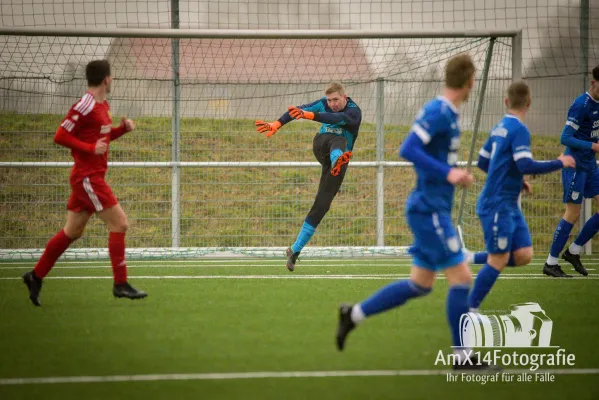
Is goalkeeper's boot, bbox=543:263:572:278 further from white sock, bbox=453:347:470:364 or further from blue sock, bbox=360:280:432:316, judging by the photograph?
white sock, bbox=453:347:470:364

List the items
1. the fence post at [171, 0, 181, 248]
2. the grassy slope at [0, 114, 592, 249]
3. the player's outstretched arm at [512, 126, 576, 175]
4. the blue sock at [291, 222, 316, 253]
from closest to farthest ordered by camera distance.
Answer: the player's outstretched arm at [512, 126, 576, 175]
the blue sock at [291, 222, 316, 253]
the fence post at [171, 0, 181, 248]
the grassy slope at [0, 114, 592, 249]

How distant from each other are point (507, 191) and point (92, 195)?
337 cm

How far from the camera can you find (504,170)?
21.4 feet

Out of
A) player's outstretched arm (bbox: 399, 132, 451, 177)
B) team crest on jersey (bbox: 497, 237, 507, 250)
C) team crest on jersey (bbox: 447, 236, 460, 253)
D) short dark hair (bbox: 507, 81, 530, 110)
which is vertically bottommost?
team crest on jersey (bbox: 497, 237, 507, 250)

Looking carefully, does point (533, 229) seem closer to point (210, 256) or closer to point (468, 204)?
point (468, 204)

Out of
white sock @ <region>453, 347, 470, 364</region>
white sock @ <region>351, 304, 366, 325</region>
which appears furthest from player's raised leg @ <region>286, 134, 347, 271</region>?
white sock @ <region>453, 347, 470, 364</region>

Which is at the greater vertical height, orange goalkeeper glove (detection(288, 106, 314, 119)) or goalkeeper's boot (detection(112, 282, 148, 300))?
orange goalkeeper glove (detection(288, 106, 314, 119))

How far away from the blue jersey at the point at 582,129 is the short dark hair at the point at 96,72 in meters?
4.87

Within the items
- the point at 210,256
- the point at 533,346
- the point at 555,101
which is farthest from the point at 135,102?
the point at 533,346

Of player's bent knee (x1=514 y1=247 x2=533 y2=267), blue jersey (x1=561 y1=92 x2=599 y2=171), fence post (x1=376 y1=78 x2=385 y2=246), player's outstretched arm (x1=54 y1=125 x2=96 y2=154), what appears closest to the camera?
player's bent knee (x1=514 y1=247 x2=533 y2=267)

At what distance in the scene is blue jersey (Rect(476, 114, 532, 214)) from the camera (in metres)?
6.47

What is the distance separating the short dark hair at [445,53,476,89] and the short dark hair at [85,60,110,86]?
3281 millimetres

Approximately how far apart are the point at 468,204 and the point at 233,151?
3.93 m

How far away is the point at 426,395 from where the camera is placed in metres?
4.76
